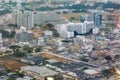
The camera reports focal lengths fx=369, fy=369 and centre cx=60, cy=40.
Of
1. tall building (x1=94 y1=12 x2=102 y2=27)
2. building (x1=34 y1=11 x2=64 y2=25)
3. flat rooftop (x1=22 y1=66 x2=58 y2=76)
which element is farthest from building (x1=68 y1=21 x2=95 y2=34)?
flat rooftop (x1=22 y1=66 x2=58 y2=76)

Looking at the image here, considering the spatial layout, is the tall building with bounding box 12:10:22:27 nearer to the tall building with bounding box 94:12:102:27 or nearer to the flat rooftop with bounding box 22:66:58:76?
the tall building with bounding box 94:12:102:27

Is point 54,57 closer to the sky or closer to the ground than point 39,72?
closer to the ground

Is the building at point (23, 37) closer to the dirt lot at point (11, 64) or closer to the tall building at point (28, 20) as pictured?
the tall building at point (28, 20)

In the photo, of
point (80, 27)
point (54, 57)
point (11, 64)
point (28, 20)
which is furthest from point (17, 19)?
point (11, 64)

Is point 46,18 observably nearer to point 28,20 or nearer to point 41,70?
point 28,20

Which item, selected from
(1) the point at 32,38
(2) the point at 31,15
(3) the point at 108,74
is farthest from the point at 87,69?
(2) the point at 31,15

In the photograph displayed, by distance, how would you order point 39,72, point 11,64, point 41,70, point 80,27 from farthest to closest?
point 80,27 → point 11,64 → point 41,70 → point 39,72

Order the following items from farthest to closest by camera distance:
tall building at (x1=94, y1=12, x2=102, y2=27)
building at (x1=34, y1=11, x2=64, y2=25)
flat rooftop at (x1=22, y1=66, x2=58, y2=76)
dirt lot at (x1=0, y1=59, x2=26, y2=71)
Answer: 1. building at (x1=34, y1=11, x2=64, y2=25)
2. tall building at (x1=94, y1=12, x2=102, y2=27)
3. dirt lot at (x1=0, y1=59, x2=26, y2=71)
4. flat rooftop at (x1=22, y1=66, x2=58, y2=76)

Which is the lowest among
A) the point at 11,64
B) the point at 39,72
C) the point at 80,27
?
the point at 80,27
